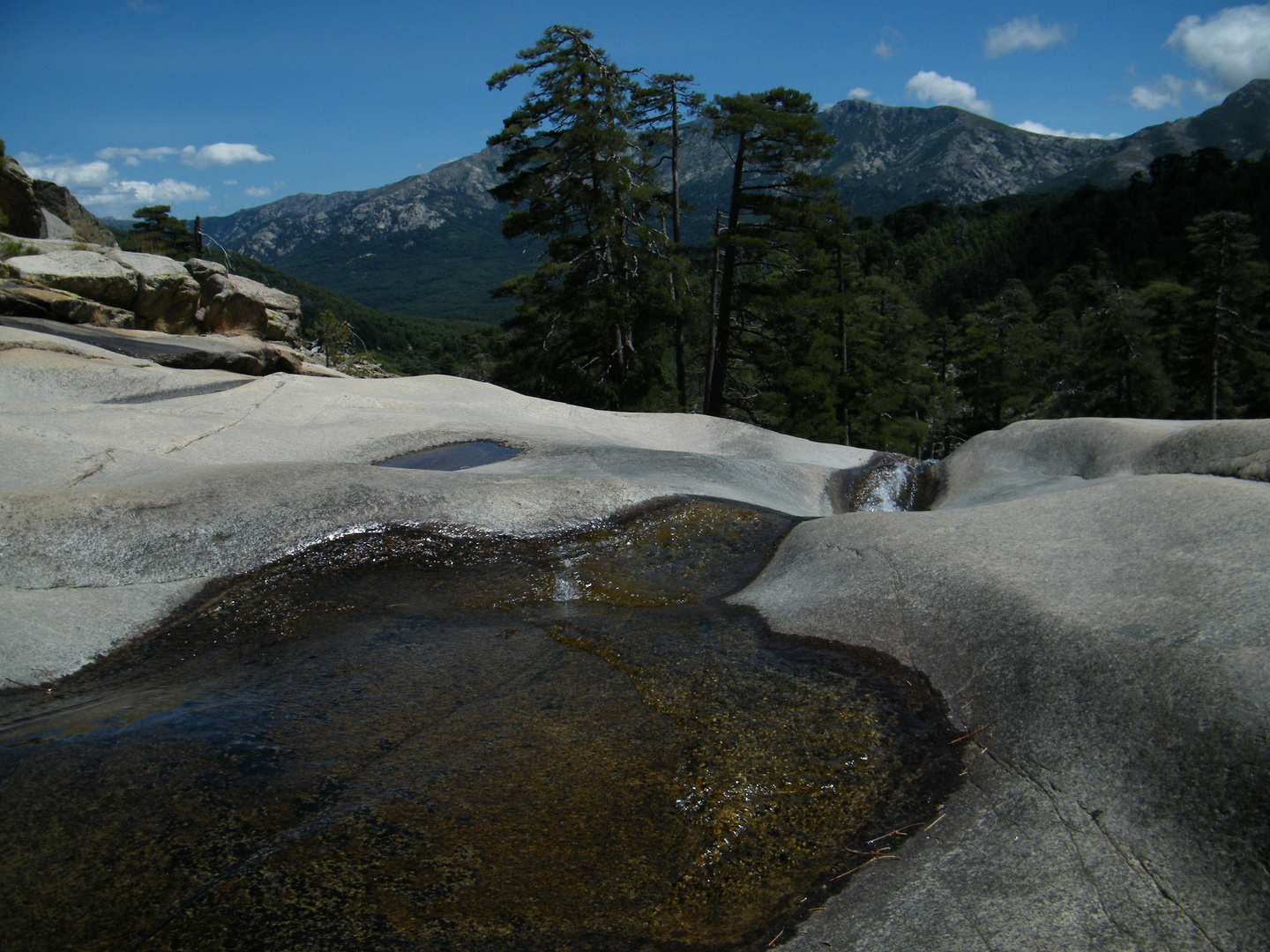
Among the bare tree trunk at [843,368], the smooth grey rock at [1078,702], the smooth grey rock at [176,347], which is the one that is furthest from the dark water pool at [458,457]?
the bare tree trunk at [843,368]

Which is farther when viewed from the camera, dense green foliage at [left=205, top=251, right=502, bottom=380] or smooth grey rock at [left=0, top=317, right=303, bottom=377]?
dense green foliage at [left=205, top=251, right=502, bottom=380]

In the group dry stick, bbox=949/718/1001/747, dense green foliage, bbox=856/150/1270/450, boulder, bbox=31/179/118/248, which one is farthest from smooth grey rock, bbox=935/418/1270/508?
boulder, bbox=31/179/118/248

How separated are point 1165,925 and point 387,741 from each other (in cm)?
369

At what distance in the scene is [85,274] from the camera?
703 inches

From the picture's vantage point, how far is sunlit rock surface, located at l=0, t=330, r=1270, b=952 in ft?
10.4

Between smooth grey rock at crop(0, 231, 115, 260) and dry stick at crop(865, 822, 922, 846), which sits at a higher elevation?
smooth grey rock at crop(0, 231, 115, 260)

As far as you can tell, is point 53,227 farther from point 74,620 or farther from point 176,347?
point 74,620

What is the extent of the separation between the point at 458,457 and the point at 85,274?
44.1ft

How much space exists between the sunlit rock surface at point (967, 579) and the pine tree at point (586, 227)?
1448 centimetres

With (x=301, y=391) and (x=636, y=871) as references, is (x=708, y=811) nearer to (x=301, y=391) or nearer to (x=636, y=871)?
(x=636, y=871)

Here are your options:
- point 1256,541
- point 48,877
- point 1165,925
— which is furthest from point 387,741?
point 1256,541

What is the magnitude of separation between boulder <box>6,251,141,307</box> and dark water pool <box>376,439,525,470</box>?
500 inches

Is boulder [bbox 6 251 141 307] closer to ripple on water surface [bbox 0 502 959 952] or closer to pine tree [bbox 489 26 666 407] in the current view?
pine tree [bbox 489 26 666 407]

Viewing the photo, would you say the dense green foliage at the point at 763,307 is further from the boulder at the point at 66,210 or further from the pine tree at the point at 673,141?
the boulder at the point at 66,210
